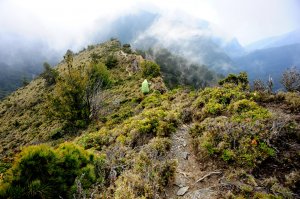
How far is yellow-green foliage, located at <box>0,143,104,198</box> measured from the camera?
5355 mm

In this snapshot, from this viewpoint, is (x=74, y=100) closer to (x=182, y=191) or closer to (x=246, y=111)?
(x=246, y=111)

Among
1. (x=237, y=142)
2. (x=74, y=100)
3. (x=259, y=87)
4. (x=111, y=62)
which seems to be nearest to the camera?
(x=237, y=142)

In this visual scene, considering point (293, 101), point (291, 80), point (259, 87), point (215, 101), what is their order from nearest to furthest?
point (293, 101)
point (215, 101)
point (259, 87)
point (291, 80)

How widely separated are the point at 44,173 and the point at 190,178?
388cm

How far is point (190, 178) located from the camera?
688cm

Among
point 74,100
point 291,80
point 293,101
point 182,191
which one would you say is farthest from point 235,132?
point 74,100

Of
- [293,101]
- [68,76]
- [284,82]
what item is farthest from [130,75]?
[293,101]

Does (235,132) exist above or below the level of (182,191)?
above

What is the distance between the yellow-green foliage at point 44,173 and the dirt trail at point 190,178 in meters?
2.39

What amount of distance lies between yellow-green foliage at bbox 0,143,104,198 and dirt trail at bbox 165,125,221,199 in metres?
2.39

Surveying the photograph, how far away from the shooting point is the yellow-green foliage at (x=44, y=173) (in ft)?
17.6

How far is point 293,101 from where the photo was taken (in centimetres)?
921

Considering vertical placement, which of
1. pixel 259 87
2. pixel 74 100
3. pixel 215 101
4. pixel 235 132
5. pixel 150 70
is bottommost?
pixel 235 132

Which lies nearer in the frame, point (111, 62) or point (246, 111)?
point (246, 111)
